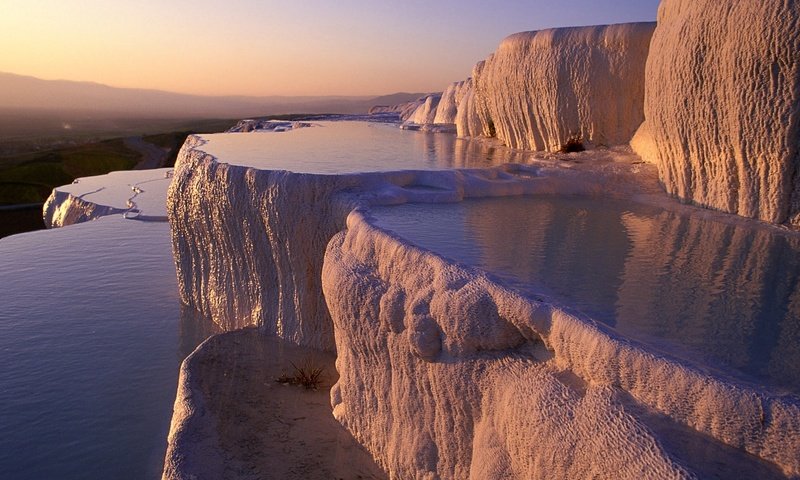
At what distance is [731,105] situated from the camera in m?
4.82

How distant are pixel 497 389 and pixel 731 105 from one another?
3.58 metres

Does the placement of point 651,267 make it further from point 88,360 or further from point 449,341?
point 88,360

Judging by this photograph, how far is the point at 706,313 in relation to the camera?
9.70 feet

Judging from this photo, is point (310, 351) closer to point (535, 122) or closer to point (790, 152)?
point (790, 152)

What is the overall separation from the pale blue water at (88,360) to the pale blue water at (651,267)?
3254 mm

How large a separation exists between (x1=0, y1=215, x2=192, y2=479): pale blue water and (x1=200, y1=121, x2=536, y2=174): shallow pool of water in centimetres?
257

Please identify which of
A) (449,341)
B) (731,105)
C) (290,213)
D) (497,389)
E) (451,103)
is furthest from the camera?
(451,103)

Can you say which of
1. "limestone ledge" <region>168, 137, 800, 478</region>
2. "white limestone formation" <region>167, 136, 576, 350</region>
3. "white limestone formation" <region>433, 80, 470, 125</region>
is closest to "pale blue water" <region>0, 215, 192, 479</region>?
"limestone ledge" <region>168, 137, 800, 478</region>

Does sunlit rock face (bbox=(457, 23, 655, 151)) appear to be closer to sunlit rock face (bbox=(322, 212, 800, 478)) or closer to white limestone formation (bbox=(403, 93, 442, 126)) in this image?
sunlit rock face (bbox=(322, 212, 800, 478))

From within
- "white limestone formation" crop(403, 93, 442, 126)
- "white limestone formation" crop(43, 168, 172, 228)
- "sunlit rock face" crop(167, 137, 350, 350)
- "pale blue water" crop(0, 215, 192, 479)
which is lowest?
"pale blue water" crop(0, 215, 192, 479)

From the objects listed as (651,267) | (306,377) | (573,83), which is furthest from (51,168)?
(651,267)

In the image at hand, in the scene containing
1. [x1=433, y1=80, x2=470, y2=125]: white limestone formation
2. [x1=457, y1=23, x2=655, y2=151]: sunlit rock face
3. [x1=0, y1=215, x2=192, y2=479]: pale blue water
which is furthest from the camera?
[x1=433, y1=80, x2=470, y2=125]: white limestone formation

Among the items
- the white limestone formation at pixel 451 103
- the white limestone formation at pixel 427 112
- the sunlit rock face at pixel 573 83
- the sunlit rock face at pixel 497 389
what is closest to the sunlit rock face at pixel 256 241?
the sunlit rock face at pixel 497 389

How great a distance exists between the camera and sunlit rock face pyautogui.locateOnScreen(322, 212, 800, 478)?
2139 millimetres
